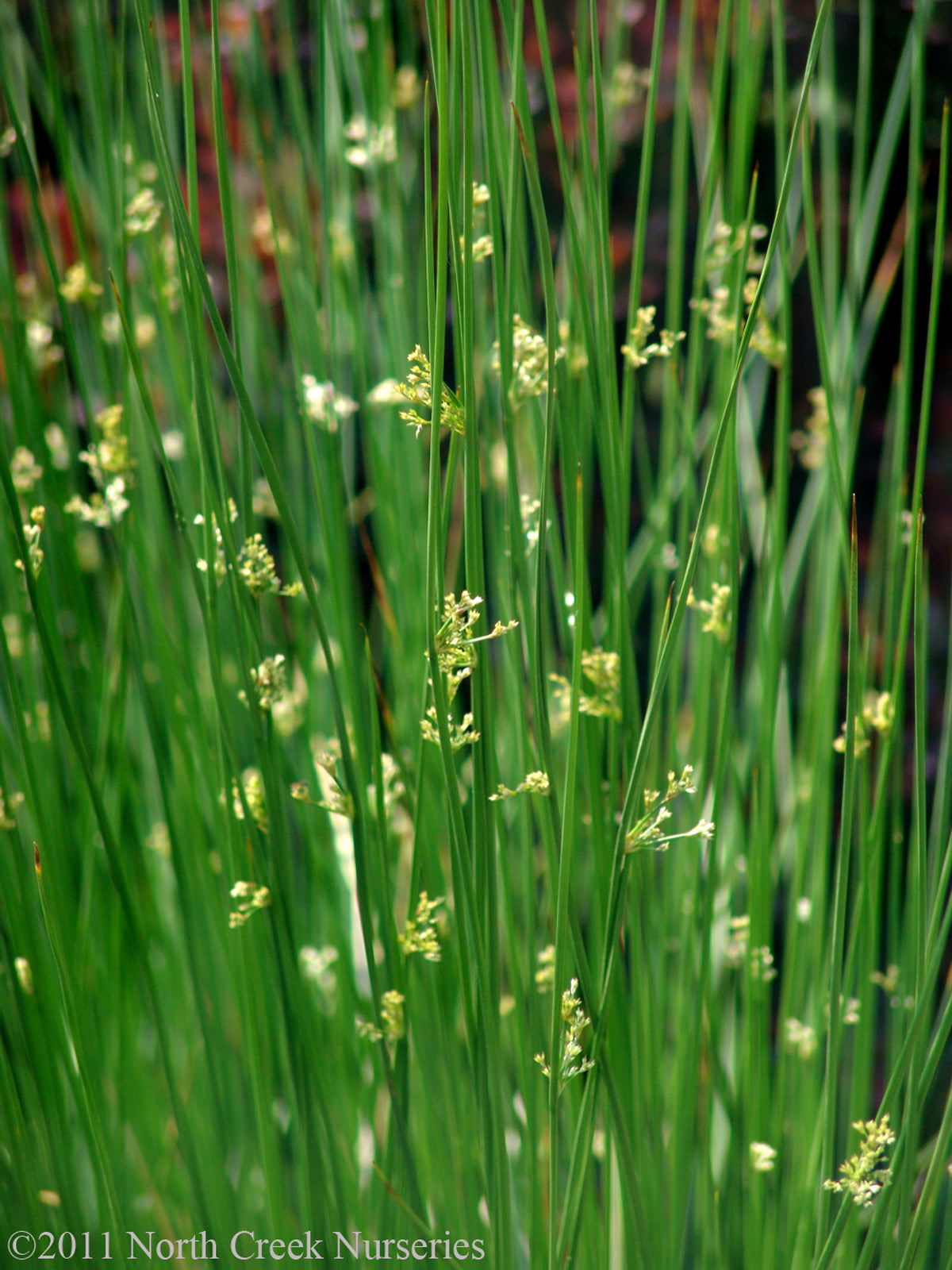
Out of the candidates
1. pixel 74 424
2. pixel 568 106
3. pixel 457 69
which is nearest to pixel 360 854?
pixel 457 69

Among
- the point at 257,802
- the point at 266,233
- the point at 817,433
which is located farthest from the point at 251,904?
the point at 266,233

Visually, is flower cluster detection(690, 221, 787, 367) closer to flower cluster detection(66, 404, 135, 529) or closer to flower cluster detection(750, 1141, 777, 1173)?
flower cluster detection(66, 404, 135, 529)

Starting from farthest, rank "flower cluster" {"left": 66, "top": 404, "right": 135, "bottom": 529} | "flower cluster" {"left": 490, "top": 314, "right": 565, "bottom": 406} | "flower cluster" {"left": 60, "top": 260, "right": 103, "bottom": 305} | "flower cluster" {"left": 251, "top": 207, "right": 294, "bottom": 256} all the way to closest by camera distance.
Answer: "flower cluster" {"left": 251, "top": 207, "right": 294, "bottom": 256} < "flower cluster" {"left": 60, "top": 260, "right": 103, "bottom": 305} < "flower cluster" {"left": 66, "top": 404, "right": 135, "bottom": 529} < "flower cluster" {"left": 490, "top": 314, "right": 565, "bottom": 406}

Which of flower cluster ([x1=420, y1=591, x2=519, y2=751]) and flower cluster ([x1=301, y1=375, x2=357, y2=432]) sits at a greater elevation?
flower cluster ([x1=301, y1=375, x2=357, y2=432])

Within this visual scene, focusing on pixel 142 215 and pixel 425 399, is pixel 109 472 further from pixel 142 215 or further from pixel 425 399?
pixel 425 399

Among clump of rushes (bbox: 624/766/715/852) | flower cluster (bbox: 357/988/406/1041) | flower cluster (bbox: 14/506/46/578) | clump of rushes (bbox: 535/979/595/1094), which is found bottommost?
flower cluster (bbox: 357/988/406/1041)

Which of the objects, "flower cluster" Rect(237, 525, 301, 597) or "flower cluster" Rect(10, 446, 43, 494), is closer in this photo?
"flower cluster" Rect(237, 525, 301, 597)

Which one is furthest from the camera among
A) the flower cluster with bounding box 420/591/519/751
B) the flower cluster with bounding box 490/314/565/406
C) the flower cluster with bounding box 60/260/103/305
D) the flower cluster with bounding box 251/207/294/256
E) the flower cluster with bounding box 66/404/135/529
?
the flower cluster with bounding box 251/207/294/256

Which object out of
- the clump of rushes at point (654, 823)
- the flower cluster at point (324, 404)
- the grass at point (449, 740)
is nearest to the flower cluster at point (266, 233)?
the grass at point (449, 740)

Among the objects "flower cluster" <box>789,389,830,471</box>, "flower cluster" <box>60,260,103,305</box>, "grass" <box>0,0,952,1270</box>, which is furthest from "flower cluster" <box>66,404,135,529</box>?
"flower cluster" <box>789,389,830,471</box>

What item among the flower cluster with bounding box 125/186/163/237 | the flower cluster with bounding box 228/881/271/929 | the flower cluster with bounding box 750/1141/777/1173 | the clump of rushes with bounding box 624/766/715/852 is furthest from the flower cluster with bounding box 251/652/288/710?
the flower cluster with bounding box 750/1141/777/1173
